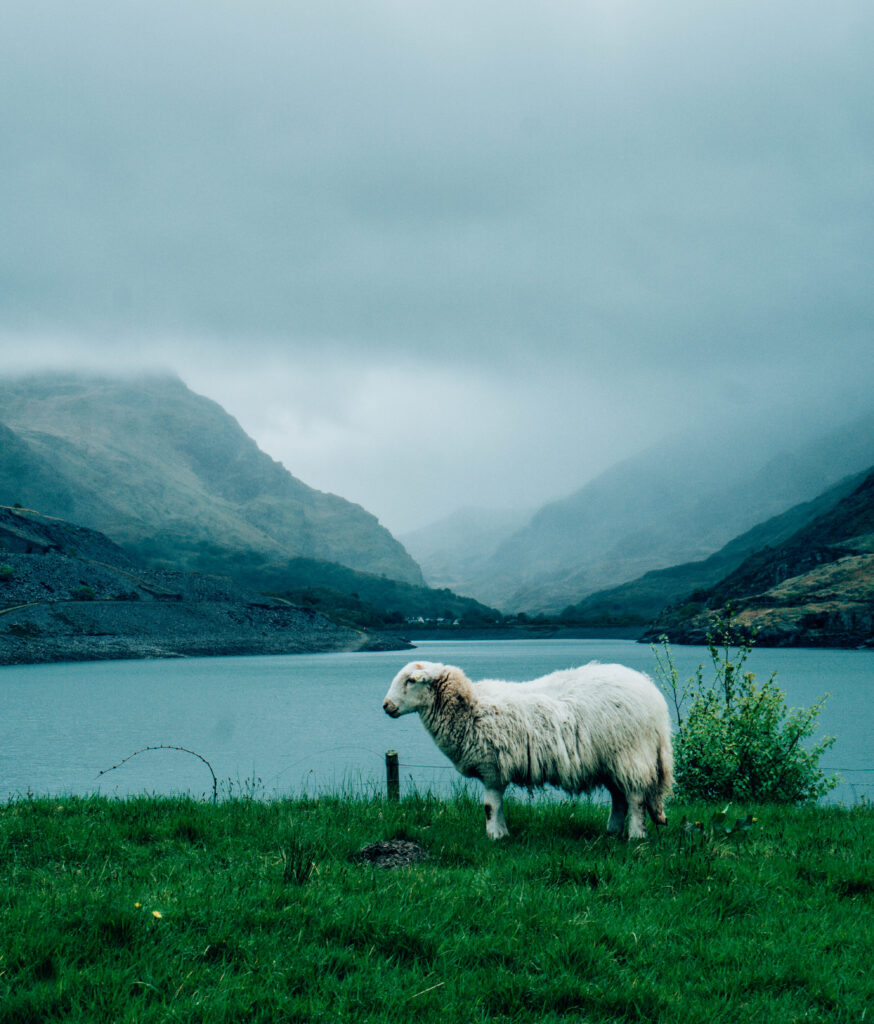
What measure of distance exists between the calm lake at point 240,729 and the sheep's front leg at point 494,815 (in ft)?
7.88

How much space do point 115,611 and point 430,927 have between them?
10230cm

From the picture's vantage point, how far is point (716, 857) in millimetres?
6574

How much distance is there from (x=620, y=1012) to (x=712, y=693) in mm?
8718

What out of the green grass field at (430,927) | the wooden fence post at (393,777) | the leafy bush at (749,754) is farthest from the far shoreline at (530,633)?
the green grass field at (430,927)

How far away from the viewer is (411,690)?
27.1 feet

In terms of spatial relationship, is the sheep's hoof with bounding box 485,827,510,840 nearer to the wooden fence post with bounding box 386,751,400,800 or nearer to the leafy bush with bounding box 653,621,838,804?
the wooden fence post with bounding box 386,751,400,800

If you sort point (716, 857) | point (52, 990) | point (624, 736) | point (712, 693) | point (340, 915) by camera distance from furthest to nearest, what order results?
point (712, 693)
point (624, 736)
point (716, 857)
point (340, 915)
point (52, 990)

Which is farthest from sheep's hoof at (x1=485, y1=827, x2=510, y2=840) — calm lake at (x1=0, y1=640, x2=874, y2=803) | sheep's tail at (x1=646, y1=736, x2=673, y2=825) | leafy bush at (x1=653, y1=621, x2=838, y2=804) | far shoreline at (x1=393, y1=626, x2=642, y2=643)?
far shoreline at (x1=393, y1=626, x2=642, y2=643)

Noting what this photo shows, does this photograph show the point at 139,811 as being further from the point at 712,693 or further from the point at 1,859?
the point at 712,693

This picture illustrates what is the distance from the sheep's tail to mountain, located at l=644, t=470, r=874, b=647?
75.9 m

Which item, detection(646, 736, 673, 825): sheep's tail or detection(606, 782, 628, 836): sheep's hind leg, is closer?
detection(646, 736, 673, 825): sheep's tail

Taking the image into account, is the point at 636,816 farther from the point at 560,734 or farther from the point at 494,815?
the point at 494,815

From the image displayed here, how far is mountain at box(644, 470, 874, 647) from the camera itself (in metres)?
109

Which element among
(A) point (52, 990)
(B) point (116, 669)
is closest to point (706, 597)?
(B) point (116, 669)
